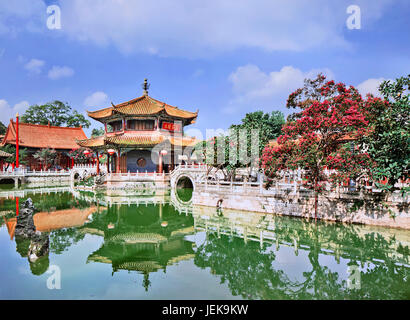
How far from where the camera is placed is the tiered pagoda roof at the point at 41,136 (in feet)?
119

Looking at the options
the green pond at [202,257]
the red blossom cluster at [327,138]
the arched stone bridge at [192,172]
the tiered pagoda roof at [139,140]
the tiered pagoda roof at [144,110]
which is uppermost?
the tiered pagoda roof at [144,110]

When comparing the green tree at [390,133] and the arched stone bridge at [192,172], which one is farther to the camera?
the arched stone bridge at [192,172]

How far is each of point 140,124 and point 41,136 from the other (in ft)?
59.4

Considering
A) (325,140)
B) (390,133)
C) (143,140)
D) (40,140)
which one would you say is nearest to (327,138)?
(325,140)

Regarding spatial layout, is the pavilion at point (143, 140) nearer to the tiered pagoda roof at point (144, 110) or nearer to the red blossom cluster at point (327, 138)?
the tiered pagoda roof at point (144, 110)

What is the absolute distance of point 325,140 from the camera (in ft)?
40.2

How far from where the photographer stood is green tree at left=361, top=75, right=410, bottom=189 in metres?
10.2

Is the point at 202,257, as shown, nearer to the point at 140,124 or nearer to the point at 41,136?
the point at 140,124

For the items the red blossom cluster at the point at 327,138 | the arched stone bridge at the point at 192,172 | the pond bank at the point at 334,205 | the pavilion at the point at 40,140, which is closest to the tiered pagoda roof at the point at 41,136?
the pavilion at the point at 40,140

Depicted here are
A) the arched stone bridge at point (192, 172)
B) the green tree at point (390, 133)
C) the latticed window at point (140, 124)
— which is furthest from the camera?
the latticed window at point (140, 124)
